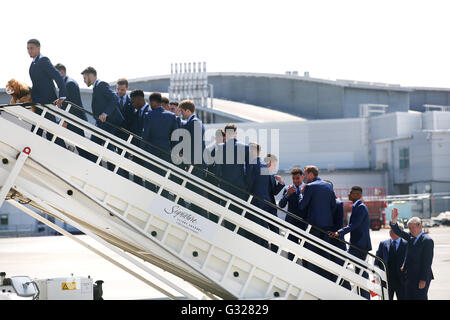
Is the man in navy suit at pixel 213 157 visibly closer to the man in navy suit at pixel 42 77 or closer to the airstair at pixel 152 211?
the airstair at pixel 152 211

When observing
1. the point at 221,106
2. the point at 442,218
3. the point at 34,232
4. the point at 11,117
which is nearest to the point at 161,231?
the point at 11,117

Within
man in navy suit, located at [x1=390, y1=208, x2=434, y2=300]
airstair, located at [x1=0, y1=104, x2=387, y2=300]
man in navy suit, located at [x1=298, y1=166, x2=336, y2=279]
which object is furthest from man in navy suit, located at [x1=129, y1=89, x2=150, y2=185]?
man in navy suit, located at [x1=390, y1=208, x2=434, y2=300]

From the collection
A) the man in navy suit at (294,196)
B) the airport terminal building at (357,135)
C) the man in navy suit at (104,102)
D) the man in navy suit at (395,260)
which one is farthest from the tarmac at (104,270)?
the airport terminal building at (357,135)

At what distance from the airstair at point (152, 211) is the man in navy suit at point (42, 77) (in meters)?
0.64

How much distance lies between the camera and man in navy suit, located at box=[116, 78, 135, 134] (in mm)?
11281

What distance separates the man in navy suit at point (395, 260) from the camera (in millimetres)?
11266

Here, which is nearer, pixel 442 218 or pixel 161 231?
pixel 161 231

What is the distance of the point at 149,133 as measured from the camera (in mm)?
10445

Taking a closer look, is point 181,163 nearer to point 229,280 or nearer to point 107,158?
point 107,158

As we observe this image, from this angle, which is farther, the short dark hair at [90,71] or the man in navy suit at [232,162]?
the short dark hair at [90,71]

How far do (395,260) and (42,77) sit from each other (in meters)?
6.60

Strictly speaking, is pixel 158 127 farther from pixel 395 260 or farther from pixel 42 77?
pixel 395 260
